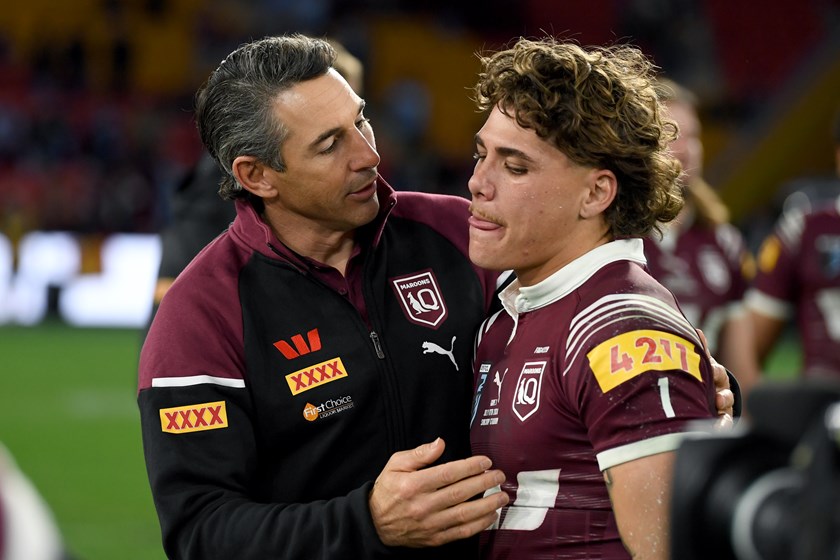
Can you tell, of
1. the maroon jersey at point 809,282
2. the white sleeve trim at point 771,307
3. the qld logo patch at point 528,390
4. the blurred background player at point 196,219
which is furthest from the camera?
the white sleeve trim at point 771,307

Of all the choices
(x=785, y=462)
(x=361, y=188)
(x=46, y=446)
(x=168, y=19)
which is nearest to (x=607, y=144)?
(x=361, y=188)

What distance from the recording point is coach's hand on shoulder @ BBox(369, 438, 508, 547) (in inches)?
94.7

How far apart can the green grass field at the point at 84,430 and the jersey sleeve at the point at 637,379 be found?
463 cm

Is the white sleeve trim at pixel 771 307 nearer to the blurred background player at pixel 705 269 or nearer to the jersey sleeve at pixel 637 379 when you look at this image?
the blurred background player at pixel 705 269

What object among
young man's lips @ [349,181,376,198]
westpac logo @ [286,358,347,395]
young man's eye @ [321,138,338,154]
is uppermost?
young man's eye @ [321,138,338,154]

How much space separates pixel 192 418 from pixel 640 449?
3.18ft

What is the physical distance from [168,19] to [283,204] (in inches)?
726

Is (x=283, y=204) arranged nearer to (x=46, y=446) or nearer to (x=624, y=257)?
(x=624, y=257)

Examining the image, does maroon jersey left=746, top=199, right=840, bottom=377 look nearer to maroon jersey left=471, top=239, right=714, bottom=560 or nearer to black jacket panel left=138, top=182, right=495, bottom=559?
black jacket panel left=138, top=182, right=495, bottom=559

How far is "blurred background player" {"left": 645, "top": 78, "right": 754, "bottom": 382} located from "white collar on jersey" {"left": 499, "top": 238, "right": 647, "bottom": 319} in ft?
9.50

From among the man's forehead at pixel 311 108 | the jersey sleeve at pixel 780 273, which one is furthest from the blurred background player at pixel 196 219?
the jersey sleeve at pixel 780 273

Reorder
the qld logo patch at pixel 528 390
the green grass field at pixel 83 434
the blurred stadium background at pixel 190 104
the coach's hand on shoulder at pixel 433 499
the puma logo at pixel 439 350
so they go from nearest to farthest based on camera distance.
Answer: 1. the coach's hand on shoulder at pixel 433 499
2. the qld logo patch at pixel 528 390
3. the puma logo at pixel 439 350
4. the green grass field at pixel 83 434
5. the blurred stadium background at pixel 190 104

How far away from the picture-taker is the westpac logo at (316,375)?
9.12 ft

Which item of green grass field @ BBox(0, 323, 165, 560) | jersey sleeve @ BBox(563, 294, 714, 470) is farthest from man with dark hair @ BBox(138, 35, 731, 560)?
green grass field @ BBox(0, 323, 165, 560)
